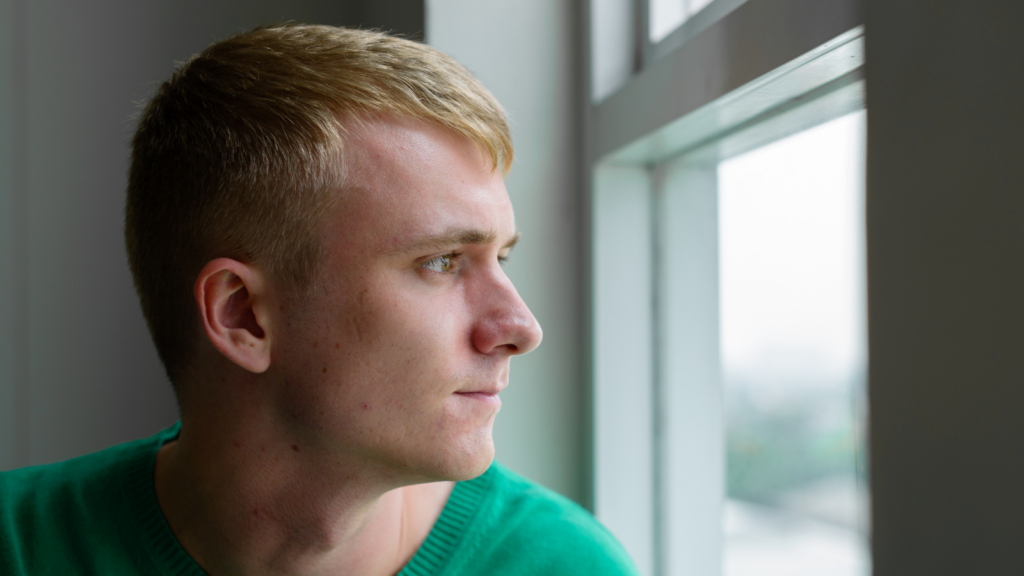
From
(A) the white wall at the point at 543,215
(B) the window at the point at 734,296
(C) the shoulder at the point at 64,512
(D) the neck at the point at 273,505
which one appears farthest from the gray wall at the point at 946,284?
(C) the shoulder at the point at 64,512

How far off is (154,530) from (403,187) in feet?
1.85

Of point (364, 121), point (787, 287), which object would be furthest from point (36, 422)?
point (787, 287)

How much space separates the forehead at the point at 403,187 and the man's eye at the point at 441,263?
0.04 m

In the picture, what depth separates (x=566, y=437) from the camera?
130 centimetres

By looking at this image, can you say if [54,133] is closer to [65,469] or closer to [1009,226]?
[65,469]

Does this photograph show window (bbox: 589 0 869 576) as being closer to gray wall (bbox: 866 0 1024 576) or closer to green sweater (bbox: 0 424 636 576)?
gray wall (bbox: 866 0 1024 576)

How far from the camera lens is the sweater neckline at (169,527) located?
2.89ft

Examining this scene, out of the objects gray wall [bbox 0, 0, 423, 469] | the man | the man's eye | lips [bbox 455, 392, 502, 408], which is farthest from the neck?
gray wall [bbox 0, 0, 423, 469]

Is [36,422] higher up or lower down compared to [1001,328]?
lower down

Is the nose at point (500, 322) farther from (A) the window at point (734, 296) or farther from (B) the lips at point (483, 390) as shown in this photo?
(A) the window at point (734, 296)

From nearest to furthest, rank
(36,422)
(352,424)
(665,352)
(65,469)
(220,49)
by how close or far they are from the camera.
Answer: (352,424) → (220,49) → (65,469) → (665,352) → (36,422)

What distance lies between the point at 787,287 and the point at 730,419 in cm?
28

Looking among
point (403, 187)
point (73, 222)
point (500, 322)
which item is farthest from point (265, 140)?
point (73, 222)

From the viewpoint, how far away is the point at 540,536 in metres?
0.96
